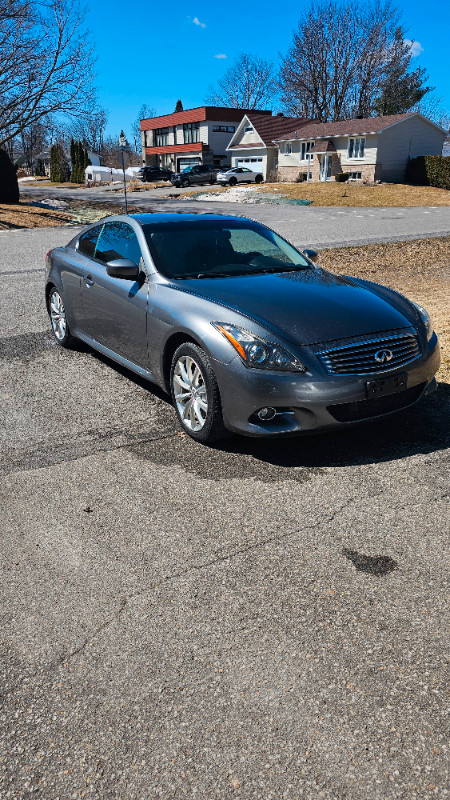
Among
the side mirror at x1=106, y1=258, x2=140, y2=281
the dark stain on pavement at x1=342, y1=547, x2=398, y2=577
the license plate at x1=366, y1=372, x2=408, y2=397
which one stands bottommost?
the dark stain on pavement at x1=342, y1=547, x2=398, y2=577

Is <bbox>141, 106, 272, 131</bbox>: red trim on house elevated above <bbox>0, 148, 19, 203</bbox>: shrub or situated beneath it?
elevated above

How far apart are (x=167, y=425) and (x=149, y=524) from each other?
1493 mm

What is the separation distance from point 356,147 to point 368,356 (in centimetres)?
5004

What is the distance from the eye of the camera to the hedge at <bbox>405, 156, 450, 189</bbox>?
148ft

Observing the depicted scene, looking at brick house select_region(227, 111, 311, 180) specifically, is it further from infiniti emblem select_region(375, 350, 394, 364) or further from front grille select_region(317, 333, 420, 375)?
infiniti emblem select_region(375, 350, 394, 364)

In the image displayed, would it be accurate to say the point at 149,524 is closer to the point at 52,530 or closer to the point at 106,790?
the point at 52,530

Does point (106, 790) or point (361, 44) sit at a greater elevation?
point (361, 44)

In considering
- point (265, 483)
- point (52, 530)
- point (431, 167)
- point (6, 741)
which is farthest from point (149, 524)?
point (431, 167)

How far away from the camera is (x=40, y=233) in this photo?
2108 cm

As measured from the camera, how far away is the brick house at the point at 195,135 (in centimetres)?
7019

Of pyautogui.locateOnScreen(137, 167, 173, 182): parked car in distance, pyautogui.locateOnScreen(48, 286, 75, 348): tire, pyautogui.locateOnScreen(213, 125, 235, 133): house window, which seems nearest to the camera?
pyautogui.locateOnScreen(48, 286, 75, 348): tire

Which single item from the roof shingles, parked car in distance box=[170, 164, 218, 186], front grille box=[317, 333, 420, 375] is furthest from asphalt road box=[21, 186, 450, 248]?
parked car in distance box=[170, 164, 218, 186]

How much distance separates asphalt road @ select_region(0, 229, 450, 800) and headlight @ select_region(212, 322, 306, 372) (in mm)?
687

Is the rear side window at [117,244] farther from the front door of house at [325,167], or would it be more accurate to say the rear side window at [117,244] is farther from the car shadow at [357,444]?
the front door of house at [325,167]
